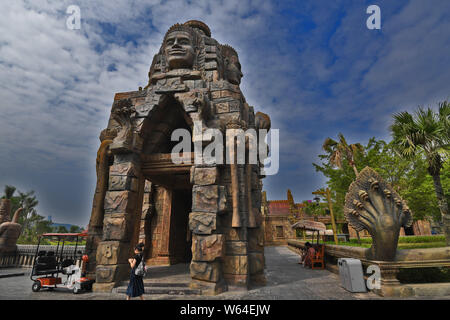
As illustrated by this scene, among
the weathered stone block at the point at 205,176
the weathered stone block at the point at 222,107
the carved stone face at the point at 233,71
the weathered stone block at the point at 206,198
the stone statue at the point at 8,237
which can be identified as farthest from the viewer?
the stone statue at the point at 8,237

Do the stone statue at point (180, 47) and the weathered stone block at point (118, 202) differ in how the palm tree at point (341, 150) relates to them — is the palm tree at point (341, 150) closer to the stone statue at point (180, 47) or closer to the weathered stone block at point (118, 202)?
the stone statue at point (180, 47)

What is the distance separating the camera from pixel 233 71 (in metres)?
9.73

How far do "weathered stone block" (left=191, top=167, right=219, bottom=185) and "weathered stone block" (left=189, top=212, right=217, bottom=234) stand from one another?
0.88m

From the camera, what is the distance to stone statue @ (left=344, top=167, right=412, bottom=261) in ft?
17.6

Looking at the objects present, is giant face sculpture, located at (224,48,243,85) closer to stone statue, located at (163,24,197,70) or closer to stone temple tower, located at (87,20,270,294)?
stone temple tower, located at (87,20,270,294)

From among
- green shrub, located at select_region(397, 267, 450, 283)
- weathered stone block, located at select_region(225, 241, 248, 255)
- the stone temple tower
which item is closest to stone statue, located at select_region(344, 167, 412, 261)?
green shrub, located at select_region(397, 267, 450, 283)

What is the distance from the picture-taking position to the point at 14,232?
11.5 m

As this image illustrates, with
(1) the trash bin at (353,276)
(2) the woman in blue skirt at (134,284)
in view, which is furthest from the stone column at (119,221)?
(1) the trash bin at (353,276)

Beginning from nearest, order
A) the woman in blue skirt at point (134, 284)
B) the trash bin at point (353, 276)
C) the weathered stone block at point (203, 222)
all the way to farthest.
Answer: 1. the woman in blue skirt at point (134, 284)
2. the trash bin at point (353, 276)
3. the weathered stone block at point (203, 222)

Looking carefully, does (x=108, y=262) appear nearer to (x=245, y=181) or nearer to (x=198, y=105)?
(x=245, y=181)

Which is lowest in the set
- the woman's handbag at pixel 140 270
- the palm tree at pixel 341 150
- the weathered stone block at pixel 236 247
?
the woman's handbag at pixel 140 270

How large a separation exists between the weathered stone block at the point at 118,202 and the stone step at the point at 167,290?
6.86 ft

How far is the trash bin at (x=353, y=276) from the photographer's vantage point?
222 inches
